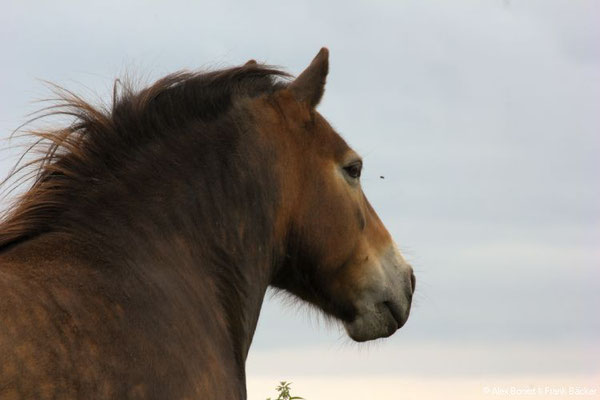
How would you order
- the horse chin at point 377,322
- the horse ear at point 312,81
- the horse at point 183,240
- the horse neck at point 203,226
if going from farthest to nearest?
the horse chin at point 377,322
the horse ear at point 312,81
the horse neck at point 203,226
the horse at point 183,240

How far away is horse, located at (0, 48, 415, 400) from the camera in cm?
441

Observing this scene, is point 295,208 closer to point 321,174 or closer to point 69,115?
point 321,174

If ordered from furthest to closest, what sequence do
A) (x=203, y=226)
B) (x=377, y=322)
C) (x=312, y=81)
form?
(x=377, y=322), (x=312, y=81), (x=203, y=226)

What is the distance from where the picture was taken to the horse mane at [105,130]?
5164 millimetres

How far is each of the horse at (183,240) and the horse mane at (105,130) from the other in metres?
0.01

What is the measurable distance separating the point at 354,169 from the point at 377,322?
1.11m

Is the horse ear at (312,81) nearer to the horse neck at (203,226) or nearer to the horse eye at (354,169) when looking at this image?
the horse eye at (354,169)

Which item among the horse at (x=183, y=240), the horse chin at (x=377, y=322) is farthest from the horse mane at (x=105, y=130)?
the horse chin at (x=377, y=322)

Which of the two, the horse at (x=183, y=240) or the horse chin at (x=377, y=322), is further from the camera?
the horse chin at (x=377, y=322)

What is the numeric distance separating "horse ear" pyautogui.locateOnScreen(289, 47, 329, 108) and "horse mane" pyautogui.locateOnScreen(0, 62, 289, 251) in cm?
21

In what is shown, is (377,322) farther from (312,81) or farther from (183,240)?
(183,240)

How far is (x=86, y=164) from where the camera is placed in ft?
17.8

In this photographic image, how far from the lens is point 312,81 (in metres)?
6.55

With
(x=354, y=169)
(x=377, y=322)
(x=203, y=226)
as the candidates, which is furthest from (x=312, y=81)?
(x=377, y=322)
